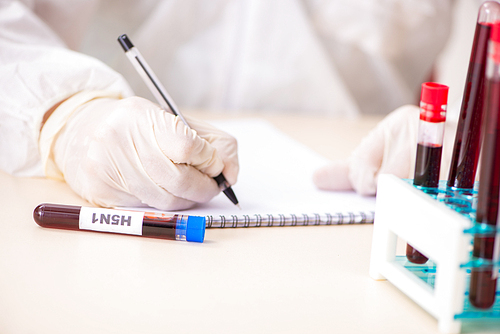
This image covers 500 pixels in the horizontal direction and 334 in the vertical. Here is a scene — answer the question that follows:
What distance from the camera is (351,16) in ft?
4.05

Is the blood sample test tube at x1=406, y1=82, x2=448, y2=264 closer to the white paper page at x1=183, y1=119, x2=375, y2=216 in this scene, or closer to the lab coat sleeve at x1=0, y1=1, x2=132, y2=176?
the white paper page at x1=183, y1=119, x2=375, y2=216

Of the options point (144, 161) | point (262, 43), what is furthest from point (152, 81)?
point (262, 43)

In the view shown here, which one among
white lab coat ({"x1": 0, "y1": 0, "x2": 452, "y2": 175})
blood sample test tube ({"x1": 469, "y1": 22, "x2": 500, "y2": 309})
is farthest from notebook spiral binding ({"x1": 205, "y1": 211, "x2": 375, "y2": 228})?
white lab coat ({"x1": 0, "y1": 0, "x2": 452, "y2": 175})

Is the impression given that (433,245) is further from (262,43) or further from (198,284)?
(262,43)

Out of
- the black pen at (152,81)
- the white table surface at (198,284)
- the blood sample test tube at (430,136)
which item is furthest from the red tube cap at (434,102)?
the black pen at (152,81)

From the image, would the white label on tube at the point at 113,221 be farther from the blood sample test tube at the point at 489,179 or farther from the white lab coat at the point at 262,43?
the white lab coat at the point at 262,43

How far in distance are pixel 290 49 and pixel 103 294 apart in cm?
98

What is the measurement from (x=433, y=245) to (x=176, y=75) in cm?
103

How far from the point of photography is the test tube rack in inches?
14.0

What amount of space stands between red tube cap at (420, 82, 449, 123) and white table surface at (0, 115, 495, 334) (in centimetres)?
16

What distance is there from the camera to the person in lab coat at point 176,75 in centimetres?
57

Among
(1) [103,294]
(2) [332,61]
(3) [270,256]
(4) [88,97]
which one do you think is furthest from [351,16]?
(1) [103,294]

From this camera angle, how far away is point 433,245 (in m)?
0.38

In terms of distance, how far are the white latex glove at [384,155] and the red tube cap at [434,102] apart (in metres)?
0.25
